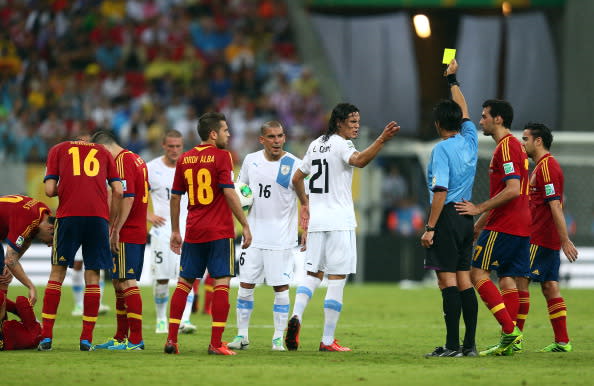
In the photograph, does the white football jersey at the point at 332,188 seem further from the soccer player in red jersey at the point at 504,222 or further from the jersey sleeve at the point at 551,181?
the jersey sleeve at the point at 551,181

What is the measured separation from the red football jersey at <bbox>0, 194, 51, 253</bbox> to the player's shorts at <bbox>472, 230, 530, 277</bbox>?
4332 mm

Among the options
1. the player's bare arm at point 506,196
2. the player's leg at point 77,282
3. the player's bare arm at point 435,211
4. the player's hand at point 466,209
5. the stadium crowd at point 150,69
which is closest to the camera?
the player's bare arm at point 435,211

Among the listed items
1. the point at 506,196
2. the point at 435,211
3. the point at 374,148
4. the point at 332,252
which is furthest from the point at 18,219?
the point at 506,196

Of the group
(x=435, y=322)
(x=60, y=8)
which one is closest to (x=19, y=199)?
(x=435, y=322)

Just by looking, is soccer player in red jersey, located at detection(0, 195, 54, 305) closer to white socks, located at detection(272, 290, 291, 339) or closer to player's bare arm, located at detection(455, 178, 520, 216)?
white socks, located at detection(272, 290, 291, 339)

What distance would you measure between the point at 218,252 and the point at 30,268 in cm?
1202

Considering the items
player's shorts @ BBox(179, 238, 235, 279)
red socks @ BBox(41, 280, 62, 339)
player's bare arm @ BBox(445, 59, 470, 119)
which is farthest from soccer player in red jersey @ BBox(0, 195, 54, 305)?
player's bare arm @ BBox(445, 59, 470, 119)

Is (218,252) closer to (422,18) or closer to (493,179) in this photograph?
(493,179)

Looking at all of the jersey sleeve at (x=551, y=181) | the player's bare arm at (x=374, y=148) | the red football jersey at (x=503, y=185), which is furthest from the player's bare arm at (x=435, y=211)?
the jersey sleeve at (x=551, y=181)

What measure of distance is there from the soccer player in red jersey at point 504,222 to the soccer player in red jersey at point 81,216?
356cm

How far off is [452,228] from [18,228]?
417 centimetres

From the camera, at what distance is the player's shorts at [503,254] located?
1024 centimetres

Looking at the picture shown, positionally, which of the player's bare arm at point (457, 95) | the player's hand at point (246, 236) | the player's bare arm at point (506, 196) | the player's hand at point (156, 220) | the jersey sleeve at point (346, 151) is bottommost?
the player's hand at point (246, 236)

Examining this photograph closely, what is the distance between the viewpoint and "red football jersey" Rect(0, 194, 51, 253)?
33.7ft
